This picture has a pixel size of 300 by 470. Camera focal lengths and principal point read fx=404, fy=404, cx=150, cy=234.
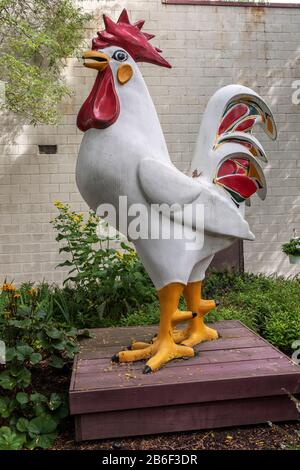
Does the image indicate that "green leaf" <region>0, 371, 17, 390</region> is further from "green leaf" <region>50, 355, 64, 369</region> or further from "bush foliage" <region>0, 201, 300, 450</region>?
"green leaf" <region>50, 355, 64, 369</region>

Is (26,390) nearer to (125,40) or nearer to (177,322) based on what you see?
(177,322)

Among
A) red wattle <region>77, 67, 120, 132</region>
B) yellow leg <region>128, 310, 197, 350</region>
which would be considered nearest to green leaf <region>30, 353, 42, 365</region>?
yellow leg <region>128, 310, 197, 350</region>

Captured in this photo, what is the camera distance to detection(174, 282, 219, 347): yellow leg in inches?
98.5

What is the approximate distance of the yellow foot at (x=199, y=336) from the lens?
2.48 meters

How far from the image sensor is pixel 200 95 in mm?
5668

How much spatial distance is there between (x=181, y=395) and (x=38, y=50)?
4.72 metres

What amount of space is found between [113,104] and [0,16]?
3.56 m

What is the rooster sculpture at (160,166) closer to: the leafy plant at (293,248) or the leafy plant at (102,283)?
the leafy plant at (102,283)

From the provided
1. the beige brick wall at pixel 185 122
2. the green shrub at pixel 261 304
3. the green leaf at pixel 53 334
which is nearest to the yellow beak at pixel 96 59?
the green leaf at pixel 53 334

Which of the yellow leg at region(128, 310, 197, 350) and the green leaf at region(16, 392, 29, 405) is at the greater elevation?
the yellow leg at region(128, 310, 197, 350)

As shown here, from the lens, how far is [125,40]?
2.12 metres

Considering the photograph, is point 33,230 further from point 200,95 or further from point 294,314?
point 294,314

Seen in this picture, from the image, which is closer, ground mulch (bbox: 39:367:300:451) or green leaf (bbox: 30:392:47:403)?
ground mulch (bbox: 39:367:300:451)

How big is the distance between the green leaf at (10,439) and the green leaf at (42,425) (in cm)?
7
